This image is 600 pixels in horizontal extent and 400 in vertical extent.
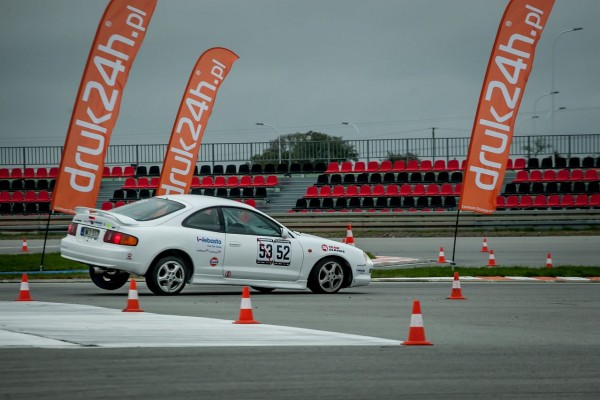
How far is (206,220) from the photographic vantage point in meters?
16.5

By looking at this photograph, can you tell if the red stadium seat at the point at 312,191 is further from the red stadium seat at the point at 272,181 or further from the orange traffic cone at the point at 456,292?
the orange traffic cone at the point at 456,292

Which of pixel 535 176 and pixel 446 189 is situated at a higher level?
pixel 535 176

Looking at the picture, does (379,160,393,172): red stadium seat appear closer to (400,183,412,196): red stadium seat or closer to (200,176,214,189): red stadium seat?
(400,183,412,196): red stadium seat

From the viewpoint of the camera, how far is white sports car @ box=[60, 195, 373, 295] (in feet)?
51.6

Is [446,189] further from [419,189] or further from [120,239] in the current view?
[120,239]

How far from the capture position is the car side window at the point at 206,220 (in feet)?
53.6

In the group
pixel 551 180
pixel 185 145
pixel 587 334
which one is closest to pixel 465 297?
pixel 587 334

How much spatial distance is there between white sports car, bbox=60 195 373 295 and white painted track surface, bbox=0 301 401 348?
307cm

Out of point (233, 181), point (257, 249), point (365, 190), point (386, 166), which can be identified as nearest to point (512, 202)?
point (365, 190)

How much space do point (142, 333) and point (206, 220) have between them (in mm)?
6185

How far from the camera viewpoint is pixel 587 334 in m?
11.4

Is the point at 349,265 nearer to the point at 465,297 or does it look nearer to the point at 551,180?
the point at 465,297

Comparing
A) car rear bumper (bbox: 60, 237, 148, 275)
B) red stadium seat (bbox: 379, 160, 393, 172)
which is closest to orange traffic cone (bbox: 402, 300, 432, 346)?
car rear bumper (bbox: 60, 237, 148, 275)

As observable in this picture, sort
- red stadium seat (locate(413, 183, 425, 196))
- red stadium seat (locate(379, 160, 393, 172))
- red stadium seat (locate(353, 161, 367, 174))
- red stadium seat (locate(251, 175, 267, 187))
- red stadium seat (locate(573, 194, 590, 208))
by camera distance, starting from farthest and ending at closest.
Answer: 1. red stadium seat (locate(353, 161, 367, 174))
2. red stadium seat (locate(379, 160, 393, 172))
3. red stadium seat (locate(251, 175, 267, 187))
4. red stadium seat (locate(413, 183, 425, 196))
5. red stadium seat (locate(573, 194, 590, 208))
